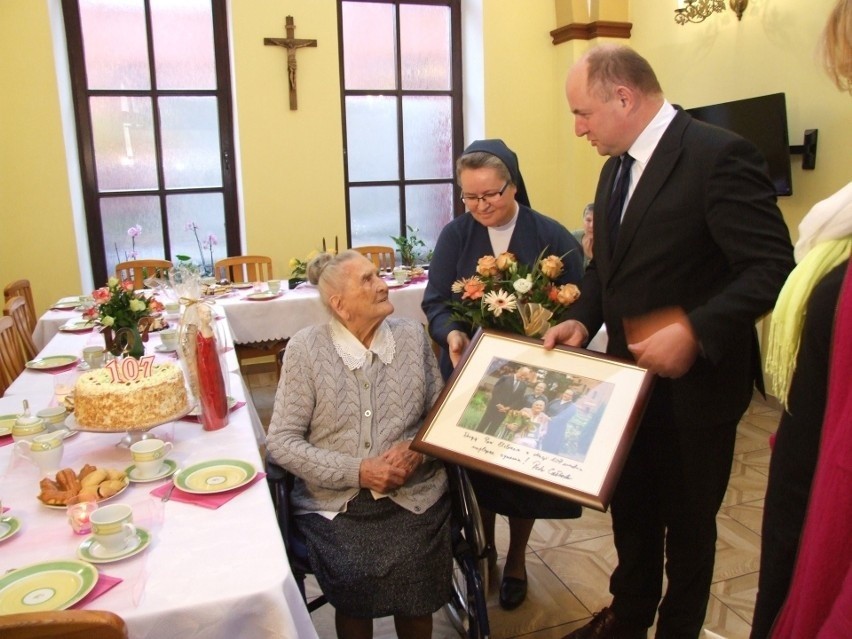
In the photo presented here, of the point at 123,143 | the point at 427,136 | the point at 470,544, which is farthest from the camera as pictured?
the point at 427,136

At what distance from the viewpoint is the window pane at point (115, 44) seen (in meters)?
5.43

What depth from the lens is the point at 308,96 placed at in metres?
5.68

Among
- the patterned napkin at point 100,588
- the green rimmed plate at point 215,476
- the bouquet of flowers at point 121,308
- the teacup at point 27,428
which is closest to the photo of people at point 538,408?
the green rimmed plate at point 215,476

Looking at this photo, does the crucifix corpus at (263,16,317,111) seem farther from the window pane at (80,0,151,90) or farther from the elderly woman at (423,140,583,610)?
the elderly woman at (423,140,583,610)

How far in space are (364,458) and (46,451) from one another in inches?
32.4

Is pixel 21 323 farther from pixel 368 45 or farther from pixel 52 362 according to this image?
pixel 368 45

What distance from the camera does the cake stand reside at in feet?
5.65

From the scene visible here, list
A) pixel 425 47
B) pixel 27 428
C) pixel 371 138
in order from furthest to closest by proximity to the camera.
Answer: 1. pixel 425 47
2. pixel 371 138
3. pixel 27 428

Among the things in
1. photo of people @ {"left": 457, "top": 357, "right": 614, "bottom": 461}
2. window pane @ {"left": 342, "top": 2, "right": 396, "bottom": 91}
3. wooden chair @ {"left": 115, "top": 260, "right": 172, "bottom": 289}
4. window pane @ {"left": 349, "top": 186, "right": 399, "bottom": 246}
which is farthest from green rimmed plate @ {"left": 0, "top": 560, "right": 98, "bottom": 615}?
window pane @ {"left": 342, "top": 2, "right": 396, "bottom": 91}

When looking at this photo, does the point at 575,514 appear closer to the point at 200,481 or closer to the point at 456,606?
the point at 456,606

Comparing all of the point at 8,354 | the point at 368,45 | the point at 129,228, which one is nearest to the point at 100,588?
the point at 8,354

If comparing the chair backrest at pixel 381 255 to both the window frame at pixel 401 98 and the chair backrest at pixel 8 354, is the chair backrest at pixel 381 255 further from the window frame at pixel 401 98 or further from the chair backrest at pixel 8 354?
the chair backrest at pixel 8 354

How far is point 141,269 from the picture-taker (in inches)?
208

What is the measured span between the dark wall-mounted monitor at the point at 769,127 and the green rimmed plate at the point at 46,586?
14.7ft
